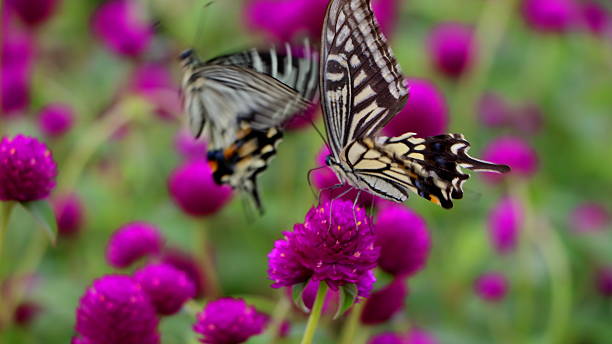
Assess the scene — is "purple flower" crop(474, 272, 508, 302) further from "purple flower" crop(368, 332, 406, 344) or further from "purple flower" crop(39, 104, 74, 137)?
"purple flower" crop(39, 104, 74, 137)

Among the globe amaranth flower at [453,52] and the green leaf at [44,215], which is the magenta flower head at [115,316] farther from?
the globe amaranth flower at [453,52]

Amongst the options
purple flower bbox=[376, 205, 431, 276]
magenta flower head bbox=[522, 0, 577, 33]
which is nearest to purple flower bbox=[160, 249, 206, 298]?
purple flower bbox=[376, 205, 431, 276]

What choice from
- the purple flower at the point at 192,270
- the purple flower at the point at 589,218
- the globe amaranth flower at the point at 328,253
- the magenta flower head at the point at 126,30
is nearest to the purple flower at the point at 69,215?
the purple flower at the point at 192,270

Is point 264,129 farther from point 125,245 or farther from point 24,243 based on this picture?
point 24,243

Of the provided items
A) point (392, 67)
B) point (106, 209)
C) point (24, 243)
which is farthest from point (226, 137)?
point (24, 243)

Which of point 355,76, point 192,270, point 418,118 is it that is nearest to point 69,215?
point 192,270
